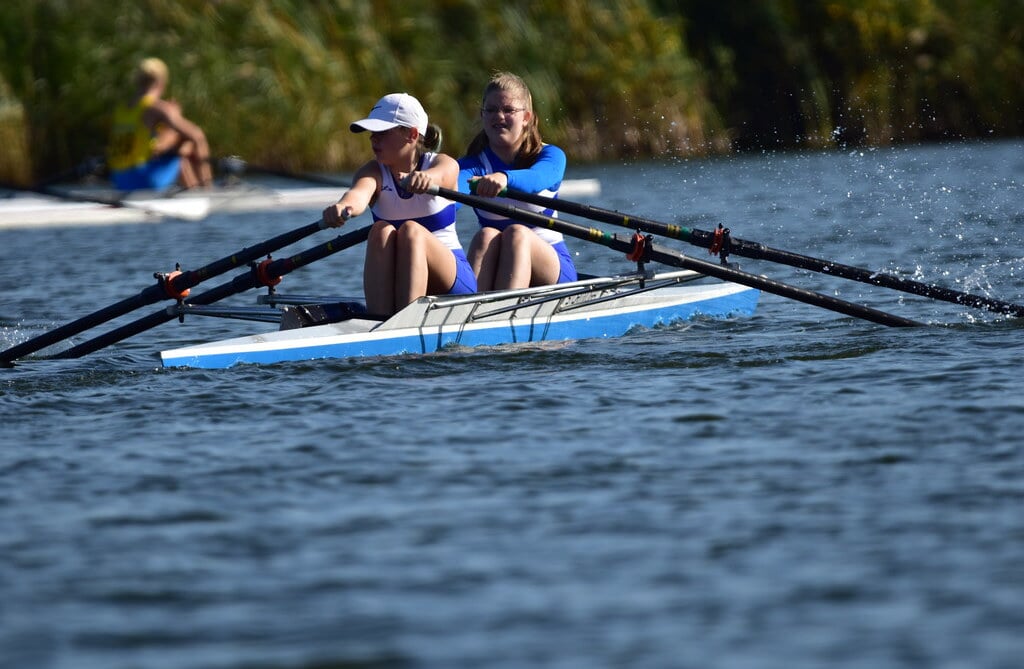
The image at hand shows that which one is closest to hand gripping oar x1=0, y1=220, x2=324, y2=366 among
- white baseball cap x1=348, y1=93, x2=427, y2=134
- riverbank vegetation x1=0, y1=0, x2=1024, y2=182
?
white baseball cap x1=348, y1=93, x2=427, y2=134

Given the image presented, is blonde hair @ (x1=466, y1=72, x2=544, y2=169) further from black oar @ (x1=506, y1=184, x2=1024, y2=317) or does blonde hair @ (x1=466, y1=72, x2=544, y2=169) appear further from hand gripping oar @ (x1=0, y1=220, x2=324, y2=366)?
hand gripping oar @ (x1=0, y1=220, x2=324, y2=366)

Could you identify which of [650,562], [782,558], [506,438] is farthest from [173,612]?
[506,438]

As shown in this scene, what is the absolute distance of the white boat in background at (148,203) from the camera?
49.5 feet

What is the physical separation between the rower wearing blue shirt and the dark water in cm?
47

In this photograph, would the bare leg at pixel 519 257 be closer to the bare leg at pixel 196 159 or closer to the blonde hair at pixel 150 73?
the bare leg at pixel 196 159

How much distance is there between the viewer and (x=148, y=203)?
15.2 meters

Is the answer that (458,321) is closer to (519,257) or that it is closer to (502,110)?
(519,257)

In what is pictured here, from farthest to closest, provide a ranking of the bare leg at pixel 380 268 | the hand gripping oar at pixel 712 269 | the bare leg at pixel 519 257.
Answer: the bare leg at pixel 519 257
the hand gripping oar at pixel 712 269
the bare leg at pixel 380 268

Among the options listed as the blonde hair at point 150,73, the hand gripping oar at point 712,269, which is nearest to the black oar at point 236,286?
the hand gripping oar at point 712,269

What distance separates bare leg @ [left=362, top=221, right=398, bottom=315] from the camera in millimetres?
7230

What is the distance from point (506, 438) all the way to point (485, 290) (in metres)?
2.46

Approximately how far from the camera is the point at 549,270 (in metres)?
7.98

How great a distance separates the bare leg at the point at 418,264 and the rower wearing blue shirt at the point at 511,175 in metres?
0.39

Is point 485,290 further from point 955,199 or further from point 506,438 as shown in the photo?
point 955,199
